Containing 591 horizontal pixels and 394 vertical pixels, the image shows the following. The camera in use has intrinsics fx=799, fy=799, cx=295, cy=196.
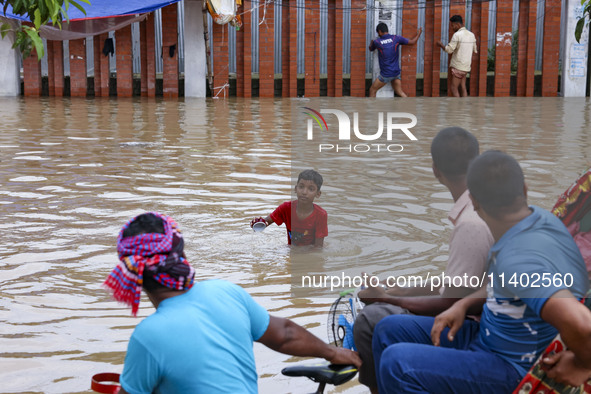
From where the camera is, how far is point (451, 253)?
3.02m

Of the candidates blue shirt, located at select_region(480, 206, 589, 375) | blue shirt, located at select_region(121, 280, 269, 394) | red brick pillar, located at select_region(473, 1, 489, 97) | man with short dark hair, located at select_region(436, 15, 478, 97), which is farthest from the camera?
red brick pillar, located at select_region(473, 1, 489, 97)

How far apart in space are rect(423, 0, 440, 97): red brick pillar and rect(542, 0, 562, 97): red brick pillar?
2.59 m

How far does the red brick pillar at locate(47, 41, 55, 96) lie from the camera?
1912 cm

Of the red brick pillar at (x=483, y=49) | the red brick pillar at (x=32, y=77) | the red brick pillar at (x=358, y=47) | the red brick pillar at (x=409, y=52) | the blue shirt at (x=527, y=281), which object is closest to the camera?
the blue shirt at (x=527, y=281)

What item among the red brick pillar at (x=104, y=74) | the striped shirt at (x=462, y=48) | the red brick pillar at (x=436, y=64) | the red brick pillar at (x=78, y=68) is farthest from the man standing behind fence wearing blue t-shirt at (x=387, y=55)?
the red brick pillar at (x=78, y=68)

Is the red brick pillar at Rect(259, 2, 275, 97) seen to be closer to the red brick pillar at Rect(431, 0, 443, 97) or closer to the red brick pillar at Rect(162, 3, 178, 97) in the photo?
the red brick pillar at Rect(162, 3, 178, 97)

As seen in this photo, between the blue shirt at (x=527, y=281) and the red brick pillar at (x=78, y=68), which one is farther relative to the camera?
the red brick pillar at (x=78, y=68)

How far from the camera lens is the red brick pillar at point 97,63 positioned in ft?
62.5

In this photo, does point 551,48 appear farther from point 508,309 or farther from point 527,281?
point 527,281

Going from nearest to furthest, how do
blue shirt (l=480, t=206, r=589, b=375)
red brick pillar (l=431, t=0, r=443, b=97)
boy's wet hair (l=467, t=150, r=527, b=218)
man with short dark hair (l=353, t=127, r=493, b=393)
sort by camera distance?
blue shirt (l=480, t=206, r=589, b=375), boy's wet hair (l=467, t=150, r=527, b=218), man with short dark hair (l=353, t=127, r=493, b=393), red brick pillar (l=431, t=0, r=443, b=97)

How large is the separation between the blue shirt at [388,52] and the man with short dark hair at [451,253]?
15618mm

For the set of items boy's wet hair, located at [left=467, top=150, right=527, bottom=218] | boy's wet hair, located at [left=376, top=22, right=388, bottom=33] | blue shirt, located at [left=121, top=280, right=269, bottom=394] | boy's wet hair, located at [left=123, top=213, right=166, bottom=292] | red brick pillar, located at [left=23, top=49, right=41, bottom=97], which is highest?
boy's wet hair, located at [left=376, top=22, right=388, bottom=33]

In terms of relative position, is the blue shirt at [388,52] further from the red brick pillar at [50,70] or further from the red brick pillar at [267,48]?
the red brick pillar at [50,70]

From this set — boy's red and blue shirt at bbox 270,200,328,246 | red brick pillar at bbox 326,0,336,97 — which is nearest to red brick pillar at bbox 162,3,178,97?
red brick pillar at bbox 326,0,336,97
